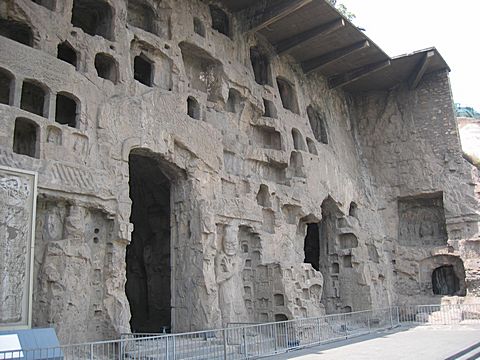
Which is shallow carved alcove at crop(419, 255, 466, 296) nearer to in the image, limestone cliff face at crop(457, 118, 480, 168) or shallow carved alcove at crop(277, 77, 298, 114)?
shallow carved alcove at crop(277, 77, 298, 114)

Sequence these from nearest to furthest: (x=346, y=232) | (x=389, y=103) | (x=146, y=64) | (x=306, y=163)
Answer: (x=146, y=64)
(x=306, y=163)
(x=346, y=232)
(x=389, y=103)

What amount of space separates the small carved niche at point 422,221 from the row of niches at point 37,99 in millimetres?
15527

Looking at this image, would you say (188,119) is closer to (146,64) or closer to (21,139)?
(146,64)

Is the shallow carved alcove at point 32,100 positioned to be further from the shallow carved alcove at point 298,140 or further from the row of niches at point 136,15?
the shallow carved alcove at point 298,140

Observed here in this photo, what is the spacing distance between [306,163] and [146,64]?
262 inches

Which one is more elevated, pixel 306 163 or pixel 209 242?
pixel 306 163

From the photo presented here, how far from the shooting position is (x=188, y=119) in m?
14.5

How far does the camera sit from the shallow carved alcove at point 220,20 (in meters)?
18.2

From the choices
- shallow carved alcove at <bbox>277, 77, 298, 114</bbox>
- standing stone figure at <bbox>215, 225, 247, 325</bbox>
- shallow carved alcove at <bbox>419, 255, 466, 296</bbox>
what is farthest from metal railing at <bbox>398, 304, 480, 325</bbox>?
shallow carved alcove at <bbox>277, 77, 298, 114</bbox>

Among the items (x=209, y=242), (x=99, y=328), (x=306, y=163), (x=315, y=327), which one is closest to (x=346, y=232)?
(x=306, y=163)

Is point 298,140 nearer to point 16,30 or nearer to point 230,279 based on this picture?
point 230,279

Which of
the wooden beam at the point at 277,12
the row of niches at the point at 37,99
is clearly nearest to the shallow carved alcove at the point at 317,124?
the wooden beam at the point at 277,12

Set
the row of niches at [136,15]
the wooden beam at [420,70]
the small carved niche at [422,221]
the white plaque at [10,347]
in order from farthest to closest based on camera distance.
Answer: the small carved niche at [422,221]
the wooden beam at [420,70]
the row of niches at [136,15]
the white plaque at [10,347]

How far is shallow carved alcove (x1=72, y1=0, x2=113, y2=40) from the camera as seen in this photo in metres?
13.8
